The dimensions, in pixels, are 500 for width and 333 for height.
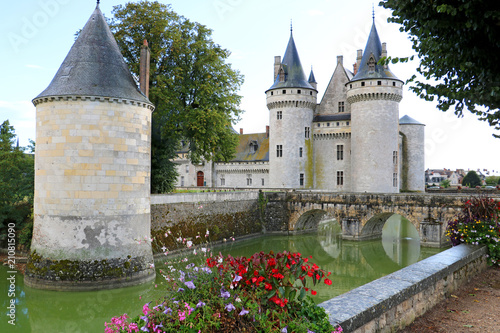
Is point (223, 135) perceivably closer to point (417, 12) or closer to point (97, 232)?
point (97, 232)

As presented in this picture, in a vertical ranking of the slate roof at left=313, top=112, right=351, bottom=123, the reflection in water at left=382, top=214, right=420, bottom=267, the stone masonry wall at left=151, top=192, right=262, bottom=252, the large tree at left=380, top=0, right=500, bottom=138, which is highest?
the slate roof at left=313, top=112, right=351, bottom=123

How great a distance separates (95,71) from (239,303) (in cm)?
1050

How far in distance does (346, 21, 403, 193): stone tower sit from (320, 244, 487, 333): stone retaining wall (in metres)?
23.4

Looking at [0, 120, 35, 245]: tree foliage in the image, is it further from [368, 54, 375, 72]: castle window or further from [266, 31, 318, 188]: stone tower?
[368, 54, 375, 72]: castle window

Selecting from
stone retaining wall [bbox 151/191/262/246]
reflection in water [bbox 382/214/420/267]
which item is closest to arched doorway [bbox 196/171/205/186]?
stone retaining wall [bbox 151/191/262/246]

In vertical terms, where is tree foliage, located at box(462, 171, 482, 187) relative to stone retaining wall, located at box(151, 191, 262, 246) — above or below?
above

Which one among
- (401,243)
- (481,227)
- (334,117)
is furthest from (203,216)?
(334,117)

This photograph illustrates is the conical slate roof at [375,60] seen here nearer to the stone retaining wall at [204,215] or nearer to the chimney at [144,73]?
the stone retaining wall at [204,215]

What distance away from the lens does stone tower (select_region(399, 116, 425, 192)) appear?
1366 inches

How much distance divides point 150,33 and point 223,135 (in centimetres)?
607

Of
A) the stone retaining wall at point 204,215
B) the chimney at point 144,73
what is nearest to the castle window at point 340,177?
the stone retaining wall at point 204,215

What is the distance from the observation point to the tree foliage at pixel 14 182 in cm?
1524

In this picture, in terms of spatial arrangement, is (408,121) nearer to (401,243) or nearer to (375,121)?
(375,121)

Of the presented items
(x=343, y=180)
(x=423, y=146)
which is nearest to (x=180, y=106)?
(x=343, y=180)
